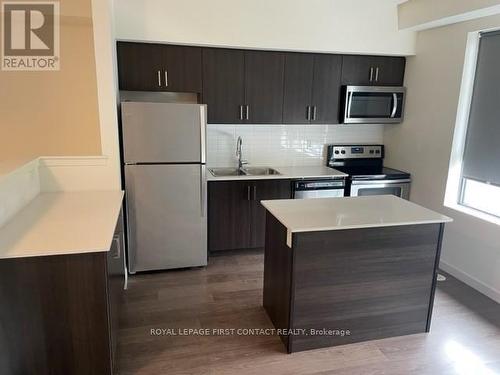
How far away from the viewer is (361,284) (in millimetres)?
2422

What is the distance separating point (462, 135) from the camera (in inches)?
139

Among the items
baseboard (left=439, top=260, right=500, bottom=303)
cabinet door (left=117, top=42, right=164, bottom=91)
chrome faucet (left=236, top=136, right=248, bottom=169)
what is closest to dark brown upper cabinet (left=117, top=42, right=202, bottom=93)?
cabinet door (left=117, top=42, right=164, bottom=91)

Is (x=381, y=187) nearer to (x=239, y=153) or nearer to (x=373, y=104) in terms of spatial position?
(x=373, y=104)

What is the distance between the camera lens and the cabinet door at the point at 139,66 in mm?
3449

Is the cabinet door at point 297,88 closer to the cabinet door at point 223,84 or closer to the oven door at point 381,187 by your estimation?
the cabinet door at point 223,84

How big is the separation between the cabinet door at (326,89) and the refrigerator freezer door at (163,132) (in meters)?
1.45

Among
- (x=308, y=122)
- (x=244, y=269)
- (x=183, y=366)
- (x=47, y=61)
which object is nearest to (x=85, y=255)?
(x=183, y=366)

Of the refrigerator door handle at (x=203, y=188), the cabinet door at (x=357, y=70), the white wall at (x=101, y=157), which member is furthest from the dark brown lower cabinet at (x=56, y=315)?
the cabinet door at (x=357, y=70)

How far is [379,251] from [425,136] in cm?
211

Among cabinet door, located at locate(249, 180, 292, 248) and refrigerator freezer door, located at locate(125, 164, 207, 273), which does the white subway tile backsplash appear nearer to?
cabinet door, located at locate(249, 180, 292, 248)

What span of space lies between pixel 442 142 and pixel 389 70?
1.11m

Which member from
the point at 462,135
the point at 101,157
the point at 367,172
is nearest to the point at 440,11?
the point at 462,135

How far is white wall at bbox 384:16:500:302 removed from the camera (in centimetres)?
324

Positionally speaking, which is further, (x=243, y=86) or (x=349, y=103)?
(x=349, y=103)
